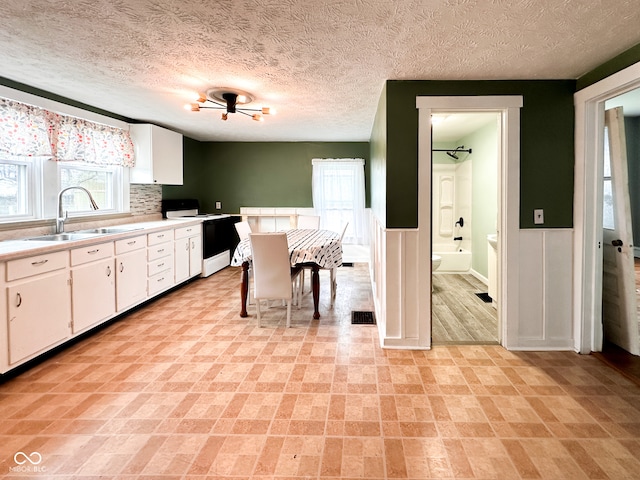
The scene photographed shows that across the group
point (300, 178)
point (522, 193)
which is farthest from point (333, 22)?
point (300, 178)

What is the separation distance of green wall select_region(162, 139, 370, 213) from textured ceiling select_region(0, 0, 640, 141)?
316 cm

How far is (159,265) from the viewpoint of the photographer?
4.25 meters

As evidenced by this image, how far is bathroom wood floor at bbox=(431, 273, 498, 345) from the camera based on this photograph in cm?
315

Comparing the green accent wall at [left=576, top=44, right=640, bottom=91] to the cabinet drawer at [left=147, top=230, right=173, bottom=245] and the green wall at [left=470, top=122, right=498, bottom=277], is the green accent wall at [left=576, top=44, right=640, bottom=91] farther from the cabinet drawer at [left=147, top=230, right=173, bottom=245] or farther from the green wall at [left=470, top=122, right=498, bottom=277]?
the cabinet drawer at [left=147, top=230, right=173, bottom=245]

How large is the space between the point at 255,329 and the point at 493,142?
145 inches

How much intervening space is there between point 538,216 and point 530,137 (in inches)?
23.9

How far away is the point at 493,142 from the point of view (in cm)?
470

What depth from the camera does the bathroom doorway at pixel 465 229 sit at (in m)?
3.54

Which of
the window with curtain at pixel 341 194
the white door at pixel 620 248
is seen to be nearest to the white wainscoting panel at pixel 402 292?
the white door at pixel 620 248

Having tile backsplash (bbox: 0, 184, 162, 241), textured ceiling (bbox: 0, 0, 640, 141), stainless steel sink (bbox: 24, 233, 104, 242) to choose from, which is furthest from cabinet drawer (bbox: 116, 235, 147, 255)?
textured ceiling (bbox: 0, 0, 640, 141)

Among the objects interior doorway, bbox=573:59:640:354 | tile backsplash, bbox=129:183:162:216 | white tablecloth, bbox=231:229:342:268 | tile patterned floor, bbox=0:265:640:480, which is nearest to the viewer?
tile patterned floor, bbox=0:265:640:480

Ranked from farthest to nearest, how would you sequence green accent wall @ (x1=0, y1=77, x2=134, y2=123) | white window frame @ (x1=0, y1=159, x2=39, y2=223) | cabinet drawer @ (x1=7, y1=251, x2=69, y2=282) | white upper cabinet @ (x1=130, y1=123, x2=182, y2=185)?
1. white upper cabinet @ (x1=130, y1=123, x2=182, y2=185)
2. white window frame @ (x1=0, y1=159, x2=39, y2=223)
3. green accent wall @ (x1=0, y1=77, x2=134, y2=123)
4. cabinet drawer @ (x1=7, y1=251, x2=69, y2=282)

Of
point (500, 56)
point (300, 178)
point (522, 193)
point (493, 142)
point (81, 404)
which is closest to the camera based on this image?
point (81, 404)

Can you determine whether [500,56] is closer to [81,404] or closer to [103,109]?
[81,404]
